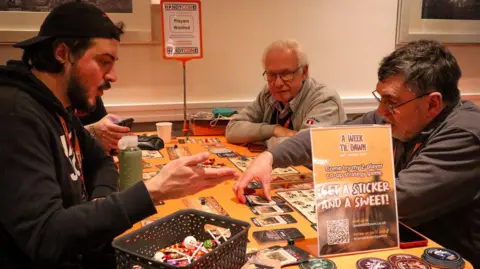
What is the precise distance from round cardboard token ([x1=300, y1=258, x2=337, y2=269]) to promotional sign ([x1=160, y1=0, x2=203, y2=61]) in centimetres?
200

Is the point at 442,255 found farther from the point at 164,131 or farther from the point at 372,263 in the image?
the point at 164,131

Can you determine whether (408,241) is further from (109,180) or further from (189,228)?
(109,180)

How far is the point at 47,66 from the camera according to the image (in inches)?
51.8

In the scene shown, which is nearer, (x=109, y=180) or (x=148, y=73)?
(x=109, y=180)

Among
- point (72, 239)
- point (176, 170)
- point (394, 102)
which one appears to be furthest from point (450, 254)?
point (72, 239)

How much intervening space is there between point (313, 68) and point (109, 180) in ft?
7.17

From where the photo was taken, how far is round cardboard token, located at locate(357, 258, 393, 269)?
113 centimetres

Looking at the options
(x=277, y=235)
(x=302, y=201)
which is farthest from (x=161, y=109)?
(x=277, y=235)

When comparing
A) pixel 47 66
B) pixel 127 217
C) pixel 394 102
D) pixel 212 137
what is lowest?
pixel 212 137

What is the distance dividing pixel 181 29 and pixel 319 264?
2.08 metres

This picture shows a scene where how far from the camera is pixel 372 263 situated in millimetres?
1149

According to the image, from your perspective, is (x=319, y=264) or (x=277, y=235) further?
(x=277, y=235)

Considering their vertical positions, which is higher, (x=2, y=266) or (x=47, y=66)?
(x=47, y=66)

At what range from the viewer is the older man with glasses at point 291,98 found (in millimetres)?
2537
